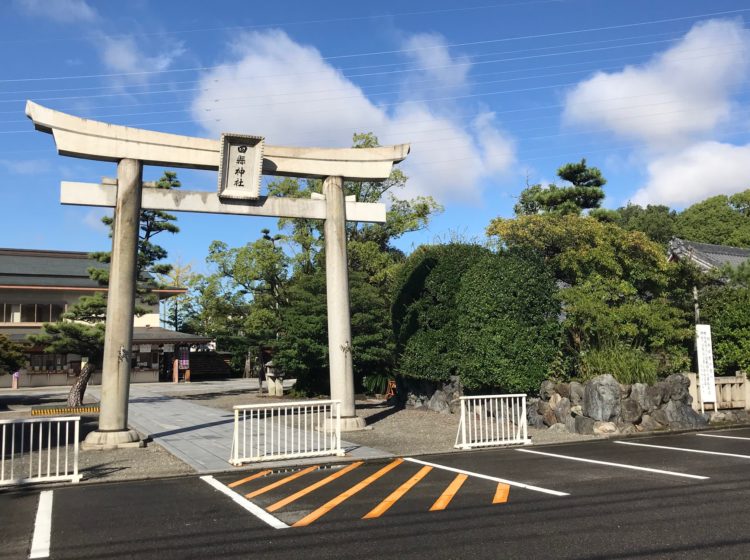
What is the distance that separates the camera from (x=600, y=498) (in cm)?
685

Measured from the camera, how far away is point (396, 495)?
723 centimetres

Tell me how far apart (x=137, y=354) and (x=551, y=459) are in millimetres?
35196

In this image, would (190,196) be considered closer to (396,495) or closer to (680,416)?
(396,495)

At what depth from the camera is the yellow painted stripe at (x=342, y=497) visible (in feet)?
20.2

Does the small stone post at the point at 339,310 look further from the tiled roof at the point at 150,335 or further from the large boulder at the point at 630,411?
the tiled roof at the point at 150,335

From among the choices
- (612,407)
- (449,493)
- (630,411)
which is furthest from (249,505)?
(630,411)

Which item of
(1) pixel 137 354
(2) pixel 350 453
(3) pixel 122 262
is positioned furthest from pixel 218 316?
(2) pixel 350 453

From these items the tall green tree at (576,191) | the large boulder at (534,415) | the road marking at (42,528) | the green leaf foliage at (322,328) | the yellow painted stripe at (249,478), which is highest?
the tall green tree at (576,191)

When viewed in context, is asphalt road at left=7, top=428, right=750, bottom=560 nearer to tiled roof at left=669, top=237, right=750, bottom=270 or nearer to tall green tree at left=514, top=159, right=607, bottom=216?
tiled roof at left=669, top=237, right=750, bottom=270

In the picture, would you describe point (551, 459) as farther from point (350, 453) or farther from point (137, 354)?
point (137, 354)

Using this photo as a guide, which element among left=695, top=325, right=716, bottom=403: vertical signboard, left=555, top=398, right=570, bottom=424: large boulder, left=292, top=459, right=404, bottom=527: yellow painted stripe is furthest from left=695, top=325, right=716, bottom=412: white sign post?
left=292, top=459, right=404, bottom=527: yellow painted stripe

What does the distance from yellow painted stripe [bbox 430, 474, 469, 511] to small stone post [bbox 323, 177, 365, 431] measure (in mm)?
5423

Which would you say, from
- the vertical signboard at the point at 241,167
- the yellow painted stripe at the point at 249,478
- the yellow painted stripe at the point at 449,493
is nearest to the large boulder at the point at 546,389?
the yellow painted stripe at the point at 449,493

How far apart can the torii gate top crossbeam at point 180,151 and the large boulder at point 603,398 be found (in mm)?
6810
